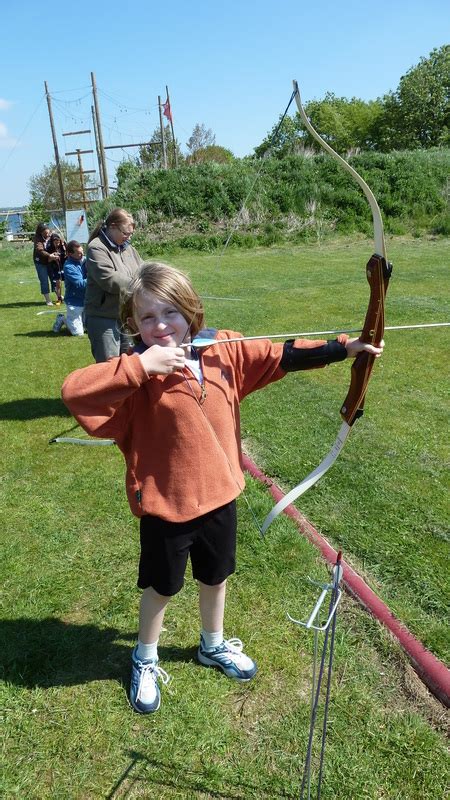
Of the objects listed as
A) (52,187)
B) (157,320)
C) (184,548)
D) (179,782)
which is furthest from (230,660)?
(52,187)

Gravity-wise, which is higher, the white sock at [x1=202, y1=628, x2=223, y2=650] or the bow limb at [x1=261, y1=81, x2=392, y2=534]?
the bow limb at [x1=261, y1=81, x2=392, y2=534]

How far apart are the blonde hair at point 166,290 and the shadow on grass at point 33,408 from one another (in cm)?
390

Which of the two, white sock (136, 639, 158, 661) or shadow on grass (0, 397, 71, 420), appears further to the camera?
shadow on grass (0, 397, 71, 420)

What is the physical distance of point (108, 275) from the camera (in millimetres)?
4418

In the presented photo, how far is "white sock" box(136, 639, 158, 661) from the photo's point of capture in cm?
229

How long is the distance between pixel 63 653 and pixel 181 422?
1393 millimetres

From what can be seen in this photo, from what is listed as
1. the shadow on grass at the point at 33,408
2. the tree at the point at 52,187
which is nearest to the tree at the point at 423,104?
the tree at the point at 52,187

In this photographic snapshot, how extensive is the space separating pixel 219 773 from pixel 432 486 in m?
2.40

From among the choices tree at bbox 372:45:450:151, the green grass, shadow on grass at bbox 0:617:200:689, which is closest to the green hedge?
the green grass

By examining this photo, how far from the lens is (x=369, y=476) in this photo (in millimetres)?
3904

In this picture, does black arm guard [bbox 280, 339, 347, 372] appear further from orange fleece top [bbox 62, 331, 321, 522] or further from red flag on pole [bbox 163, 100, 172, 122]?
red flag on pole [bbox 163, 100, 172, 122]

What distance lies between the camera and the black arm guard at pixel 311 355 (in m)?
2.01

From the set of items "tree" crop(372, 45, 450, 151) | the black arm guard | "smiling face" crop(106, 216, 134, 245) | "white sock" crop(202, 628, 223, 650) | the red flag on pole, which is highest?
"tree" crop(372, 45, 450, 151)

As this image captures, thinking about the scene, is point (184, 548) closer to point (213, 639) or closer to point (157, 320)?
point (213, 639)
